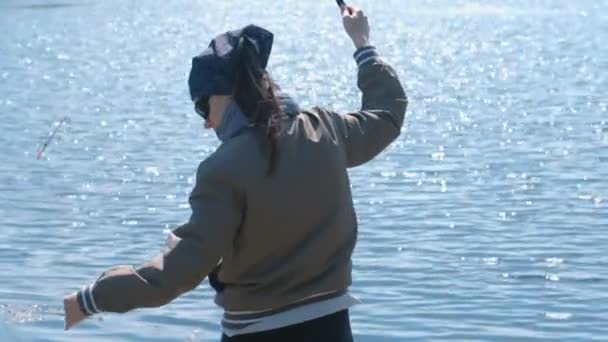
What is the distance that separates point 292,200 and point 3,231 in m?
9.48

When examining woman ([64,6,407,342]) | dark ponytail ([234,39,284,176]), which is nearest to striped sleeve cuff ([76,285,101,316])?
woman ([64,6,407,342])

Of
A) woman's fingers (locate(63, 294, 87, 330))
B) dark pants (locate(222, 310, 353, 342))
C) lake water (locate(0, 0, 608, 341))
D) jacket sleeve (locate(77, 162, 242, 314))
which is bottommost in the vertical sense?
lake water (locate(0, 0, 608, 341))

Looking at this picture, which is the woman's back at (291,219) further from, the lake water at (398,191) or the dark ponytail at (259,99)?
the lake water at (398,191)

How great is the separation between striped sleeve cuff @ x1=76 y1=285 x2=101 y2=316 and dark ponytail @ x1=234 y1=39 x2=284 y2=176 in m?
0.55

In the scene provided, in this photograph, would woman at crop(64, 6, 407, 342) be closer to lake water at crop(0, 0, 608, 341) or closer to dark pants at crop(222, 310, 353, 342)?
dark pants at crop(222, 310, 353, 342)

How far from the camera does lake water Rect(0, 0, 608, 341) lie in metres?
10.1

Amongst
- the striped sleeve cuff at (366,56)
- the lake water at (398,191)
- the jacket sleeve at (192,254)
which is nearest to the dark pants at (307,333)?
the jacket sleeve at (192,254)

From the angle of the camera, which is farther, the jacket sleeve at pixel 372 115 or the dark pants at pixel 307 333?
the jacket sleeve at pixel 372 115

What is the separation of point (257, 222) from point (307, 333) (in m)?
0.36

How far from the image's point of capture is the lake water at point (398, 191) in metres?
10.1

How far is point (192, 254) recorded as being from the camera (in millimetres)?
4039

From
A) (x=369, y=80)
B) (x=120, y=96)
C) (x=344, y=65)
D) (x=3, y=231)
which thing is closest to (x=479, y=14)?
(x=344, y=65)

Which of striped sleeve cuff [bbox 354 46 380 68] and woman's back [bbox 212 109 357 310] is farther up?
striped sleeve cuff [bbox 354 46 380 68]

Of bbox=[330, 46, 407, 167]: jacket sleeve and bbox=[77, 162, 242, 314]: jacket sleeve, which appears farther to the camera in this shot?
bbox=[330, 46, 407, 167]: jacket sleeve
